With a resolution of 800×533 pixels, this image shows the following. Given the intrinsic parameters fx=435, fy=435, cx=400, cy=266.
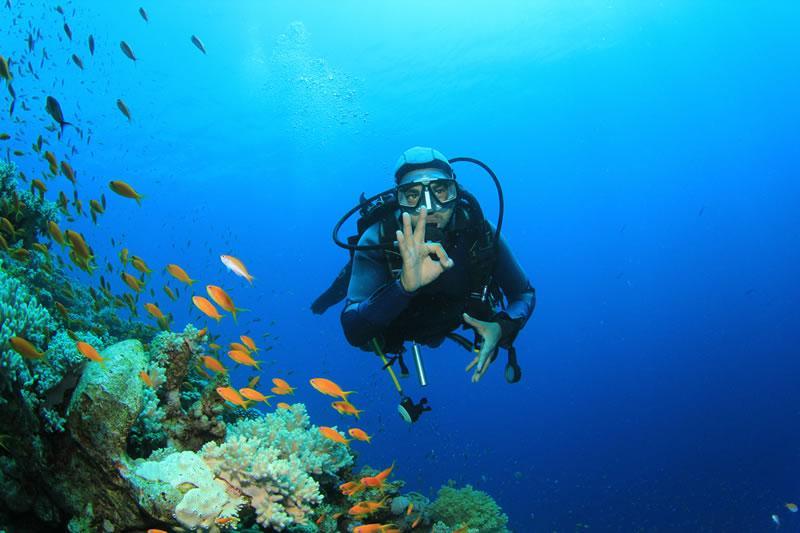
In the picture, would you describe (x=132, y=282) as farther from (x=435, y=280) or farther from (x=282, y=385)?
(x=435, y=280)

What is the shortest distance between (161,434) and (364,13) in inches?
1148

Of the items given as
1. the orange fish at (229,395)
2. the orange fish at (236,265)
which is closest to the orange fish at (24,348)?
the orange fish at (229,395)

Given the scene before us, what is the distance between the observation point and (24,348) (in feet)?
9.99

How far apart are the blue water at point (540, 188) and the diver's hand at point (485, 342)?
26.3 feet

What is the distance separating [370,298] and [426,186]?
132 cm

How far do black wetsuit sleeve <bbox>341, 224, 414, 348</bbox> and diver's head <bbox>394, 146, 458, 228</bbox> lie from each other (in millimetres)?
510

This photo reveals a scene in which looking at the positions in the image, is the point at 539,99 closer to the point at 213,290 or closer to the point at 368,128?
the point at 368,128

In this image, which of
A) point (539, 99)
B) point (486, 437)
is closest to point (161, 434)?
point (539, 99)

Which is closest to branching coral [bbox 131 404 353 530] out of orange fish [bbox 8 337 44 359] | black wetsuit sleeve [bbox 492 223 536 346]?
orange fish [bbox 8 337 44 359]

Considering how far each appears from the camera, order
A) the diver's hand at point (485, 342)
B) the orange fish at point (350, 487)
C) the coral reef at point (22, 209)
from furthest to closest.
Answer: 1. the coral reef at point (22, 209)
2. the orange fish at point (350, 487)
3. the diver's hand at point (485, 342)

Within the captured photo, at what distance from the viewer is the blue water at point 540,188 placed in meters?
27.5

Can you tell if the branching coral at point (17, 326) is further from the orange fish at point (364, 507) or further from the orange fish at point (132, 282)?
the orange fish at point (364, 507)

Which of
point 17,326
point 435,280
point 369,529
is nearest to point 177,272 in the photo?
point 17,326

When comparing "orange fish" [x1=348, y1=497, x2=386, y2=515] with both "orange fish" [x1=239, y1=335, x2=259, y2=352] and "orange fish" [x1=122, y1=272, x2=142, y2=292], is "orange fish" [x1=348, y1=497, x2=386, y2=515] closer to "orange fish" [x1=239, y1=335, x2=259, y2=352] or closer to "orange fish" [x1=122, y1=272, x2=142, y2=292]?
"orange fish" [x1=239, y1=335, x2=259, y2=352]
